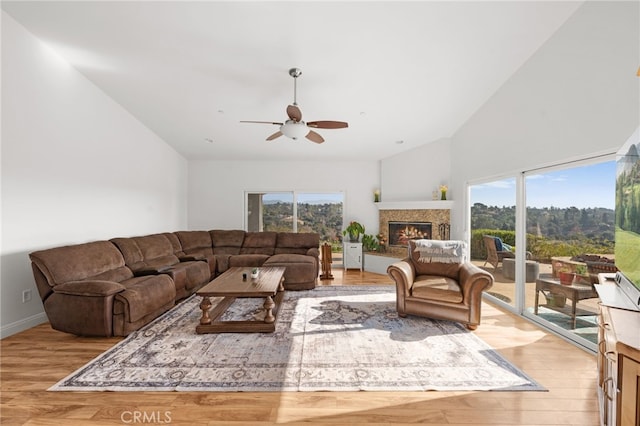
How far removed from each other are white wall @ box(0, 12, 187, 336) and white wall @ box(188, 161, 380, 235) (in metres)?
1.84

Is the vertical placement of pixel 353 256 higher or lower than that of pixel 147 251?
lower

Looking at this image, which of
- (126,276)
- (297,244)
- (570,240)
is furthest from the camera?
(297,244)

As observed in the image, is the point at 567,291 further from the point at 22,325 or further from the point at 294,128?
the point at 22,325

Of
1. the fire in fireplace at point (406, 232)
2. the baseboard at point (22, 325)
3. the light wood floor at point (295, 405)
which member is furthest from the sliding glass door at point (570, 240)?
the baseboard at point (22, 325)

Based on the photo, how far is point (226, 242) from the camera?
5879mm

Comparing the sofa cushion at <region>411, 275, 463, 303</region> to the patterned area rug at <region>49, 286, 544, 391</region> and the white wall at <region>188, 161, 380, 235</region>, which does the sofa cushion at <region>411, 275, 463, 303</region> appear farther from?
the white wall at <region>188, 161, 380, 235</region>

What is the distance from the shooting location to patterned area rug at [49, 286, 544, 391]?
2133 millimetres

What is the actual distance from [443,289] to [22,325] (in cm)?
476

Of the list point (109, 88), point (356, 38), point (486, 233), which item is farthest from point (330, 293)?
point (109, 88)

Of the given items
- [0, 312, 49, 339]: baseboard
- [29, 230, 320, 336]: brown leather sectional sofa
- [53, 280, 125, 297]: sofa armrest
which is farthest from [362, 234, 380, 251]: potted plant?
[0, 312, 49, 339]: baseboard

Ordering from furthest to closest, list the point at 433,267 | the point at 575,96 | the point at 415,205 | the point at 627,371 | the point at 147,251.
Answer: the point at 415,205 < the point at 147,251 < the point at 433,267 < the point at 575,96 < the point at 627,371

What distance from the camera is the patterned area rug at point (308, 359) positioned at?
84.0 inches

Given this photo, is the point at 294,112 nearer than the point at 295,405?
No

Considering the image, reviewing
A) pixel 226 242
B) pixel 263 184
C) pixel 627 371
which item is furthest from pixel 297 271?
pixel 627 371
